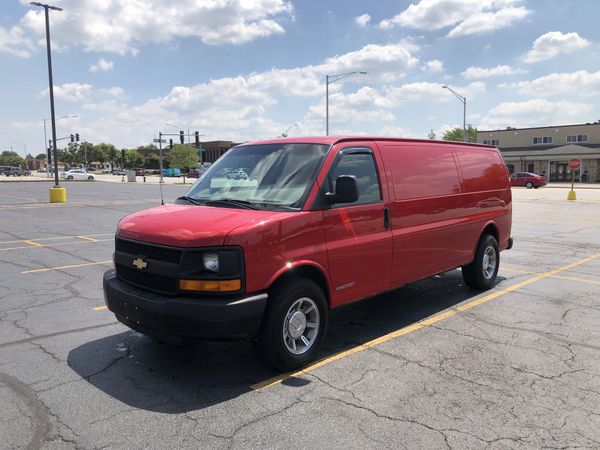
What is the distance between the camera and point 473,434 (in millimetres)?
3248

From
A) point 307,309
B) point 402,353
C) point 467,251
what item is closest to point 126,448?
point 307,309

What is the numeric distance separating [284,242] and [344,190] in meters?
0.72

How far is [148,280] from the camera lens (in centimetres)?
414

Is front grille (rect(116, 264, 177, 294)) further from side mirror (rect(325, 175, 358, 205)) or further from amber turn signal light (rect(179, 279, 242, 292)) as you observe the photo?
side mirror (rect(325, 175, 358, 205))

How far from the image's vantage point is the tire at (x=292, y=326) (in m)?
3.99

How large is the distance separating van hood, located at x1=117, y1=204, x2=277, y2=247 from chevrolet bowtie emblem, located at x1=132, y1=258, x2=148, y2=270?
0.58 ft

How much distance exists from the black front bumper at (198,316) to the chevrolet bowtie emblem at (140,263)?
0.25 m

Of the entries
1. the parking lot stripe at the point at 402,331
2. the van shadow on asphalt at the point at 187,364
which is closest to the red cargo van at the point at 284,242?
the parking lot stripe at the point at 402,331

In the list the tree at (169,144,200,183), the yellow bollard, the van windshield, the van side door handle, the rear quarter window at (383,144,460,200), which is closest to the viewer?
the van windshield

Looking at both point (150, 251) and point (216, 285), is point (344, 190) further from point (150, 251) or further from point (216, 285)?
point (150, 251)

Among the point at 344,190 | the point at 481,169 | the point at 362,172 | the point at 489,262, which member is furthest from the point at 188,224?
the point at 489,262

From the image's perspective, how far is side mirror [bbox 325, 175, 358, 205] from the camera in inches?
168

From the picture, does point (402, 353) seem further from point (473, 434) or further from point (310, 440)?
point (310, 440)

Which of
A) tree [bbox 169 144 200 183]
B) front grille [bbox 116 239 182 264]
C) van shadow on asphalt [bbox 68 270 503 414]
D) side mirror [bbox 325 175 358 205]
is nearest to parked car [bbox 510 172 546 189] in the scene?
van shadow on asphalt [bbox 68 270 503 414]
